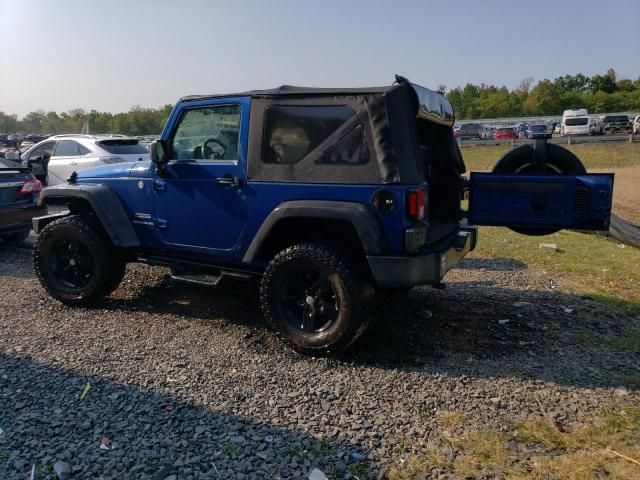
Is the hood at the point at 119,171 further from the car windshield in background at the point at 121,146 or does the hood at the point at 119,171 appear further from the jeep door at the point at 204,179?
the car windshield in background at the point at 121,146

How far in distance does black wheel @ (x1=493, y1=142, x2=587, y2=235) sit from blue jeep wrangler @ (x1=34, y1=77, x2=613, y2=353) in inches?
0.5

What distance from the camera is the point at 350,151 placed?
13.6 feet

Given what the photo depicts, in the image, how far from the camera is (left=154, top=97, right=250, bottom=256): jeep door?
460 cm

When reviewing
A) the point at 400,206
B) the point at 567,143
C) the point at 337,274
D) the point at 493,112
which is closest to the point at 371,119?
the point at 400,206

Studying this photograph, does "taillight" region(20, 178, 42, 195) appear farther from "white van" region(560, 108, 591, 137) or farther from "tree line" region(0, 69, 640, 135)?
"tree line" region(0, 69, 640, 135)

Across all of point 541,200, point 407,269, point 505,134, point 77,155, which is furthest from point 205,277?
point 505,134

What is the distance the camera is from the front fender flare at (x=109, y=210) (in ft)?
17.1

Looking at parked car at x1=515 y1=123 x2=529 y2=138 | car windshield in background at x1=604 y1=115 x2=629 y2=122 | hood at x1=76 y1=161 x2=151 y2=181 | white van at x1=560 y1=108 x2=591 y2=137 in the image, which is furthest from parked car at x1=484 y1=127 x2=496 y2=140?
hood at x1=76 y1=161 x2=151 y2=181

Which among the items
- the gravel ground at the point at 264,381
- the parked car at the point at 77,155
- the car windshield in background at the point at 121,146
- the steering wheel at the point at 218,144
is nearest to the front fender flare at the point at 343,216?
the steering wheel at the point at 218,144

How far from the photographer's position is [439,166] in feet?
17.5

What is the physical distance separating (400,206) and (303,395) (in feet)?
4.92

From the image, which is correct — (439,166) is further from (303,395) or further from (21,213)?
(21,213)

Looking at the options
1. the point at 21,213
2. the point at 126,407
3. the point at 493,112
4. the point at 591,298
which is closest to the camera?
the point at 126,407

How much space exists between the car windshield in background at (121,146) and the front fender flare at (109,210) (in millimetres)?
6108
